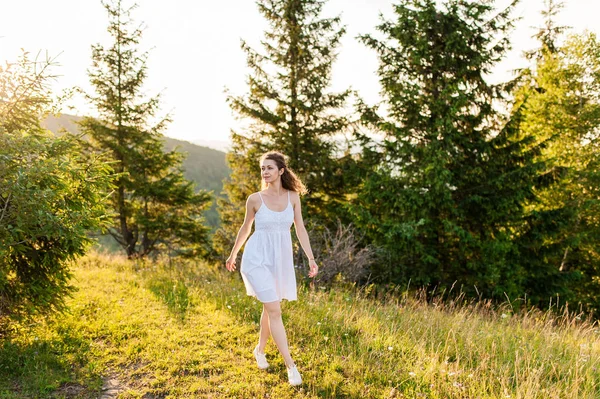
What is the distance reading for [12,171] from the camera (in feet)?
13.9

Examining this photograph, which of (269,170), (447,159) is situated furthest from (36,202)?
(447,159)

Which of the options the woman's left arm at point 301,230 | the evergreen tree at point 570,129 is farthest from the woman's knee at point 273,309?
the evergreen tree at point 570,129

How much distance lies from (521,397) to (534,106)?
13.5 m

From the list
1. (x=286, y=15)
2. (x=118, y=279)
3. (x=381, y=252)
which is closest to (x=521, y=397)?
(x=381, y=252)

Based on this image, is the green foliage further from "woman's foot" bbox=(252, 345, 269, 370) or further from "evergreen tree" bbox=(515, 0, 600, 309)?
"evergreen tree" bbox=(515, 0, 600, 309)

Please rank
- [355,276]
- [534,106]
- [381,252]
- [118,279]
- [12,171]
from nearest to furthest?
[12,171] < [118,279] < [355,276] < [381,252] < [534,106]

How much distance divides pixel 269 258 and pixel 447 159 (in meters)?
→ 7.71

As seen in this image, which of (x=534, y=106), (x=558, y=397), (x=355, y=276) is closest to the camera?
(x=558, y=397)

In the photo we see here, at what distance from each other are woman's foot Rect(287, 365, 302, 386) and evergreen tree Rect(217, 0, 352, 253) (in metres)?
9.13

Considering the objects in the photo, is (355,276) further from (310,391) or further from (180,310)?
(310,391)

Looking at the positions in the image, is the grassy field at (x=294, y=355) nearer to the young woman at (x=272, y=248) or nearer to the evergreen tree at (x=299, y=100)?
the young woman at (x=272, y=248)

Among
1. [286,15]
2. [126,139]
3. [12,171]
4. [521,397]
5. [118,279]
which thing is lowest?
[118,279]

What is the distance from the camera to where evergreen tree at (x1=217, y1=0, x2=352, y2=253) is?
13258mm

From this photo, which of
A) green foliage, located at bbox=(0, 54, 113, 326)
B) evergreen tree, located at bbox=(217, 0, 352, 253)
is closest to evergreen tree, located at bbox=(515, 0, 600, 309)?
evergreen tree, located at bbox=(217, 0, 352, 253)
